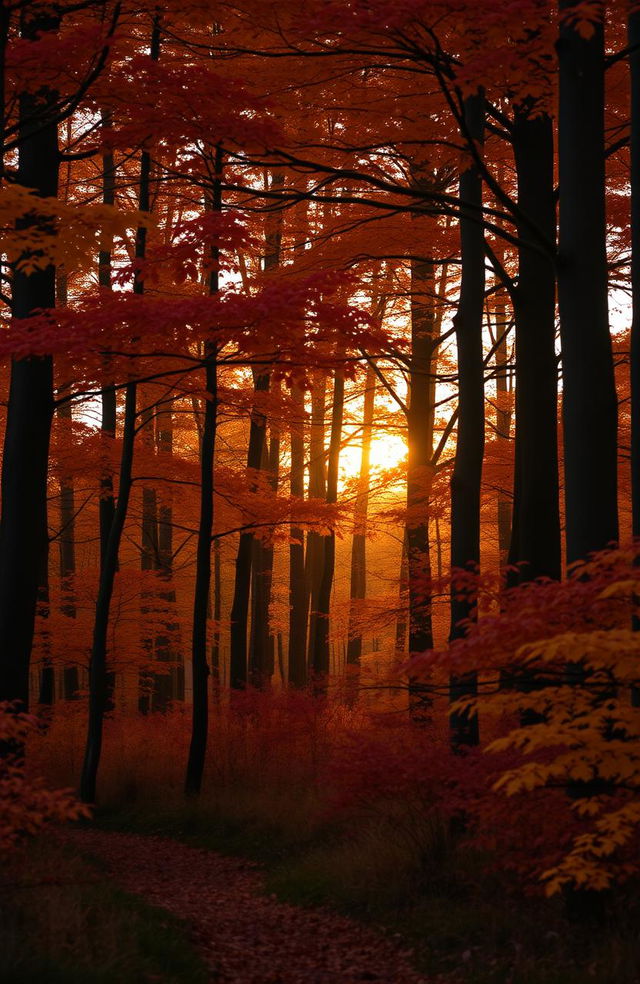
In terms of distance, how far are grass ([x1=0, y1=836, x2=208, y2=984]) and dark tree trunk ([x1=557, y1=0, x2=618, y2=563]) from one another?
3.74 meters

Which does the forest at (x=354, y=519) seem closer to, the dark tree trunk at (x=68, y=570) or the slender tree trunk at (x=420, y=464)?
the slender tree trunk at (x=420, y=464)

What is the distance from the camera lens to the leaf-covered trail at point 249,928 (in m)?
5.98

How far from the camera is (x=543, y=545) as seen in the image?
25.7 ft

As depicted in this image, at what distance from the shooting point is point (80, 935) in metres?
5.11

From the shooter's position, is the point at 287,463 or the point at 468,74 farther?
the point at 287,463

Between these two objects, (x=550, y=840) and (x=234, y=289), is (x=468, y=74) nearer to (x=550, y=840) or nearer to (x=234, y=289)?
(x=234, y=289)

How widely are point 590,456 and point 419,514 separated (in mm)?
6860

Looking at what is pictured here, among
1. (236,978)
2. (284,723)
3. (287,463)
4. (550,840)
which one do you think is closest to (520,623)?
(550,840)

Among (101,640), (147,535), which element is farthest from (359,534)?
(147,535)

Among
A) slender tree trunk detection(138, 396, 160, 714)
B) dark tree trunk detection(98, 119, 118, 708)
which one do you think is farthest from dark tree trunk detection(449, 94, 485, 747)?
slender tree trunk detection(138, 396, 160, 714)

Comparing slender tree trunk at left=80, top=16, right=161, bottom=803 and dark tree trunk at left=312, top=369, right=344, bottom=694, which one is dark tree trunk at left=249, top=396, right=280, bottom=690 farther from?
slender tree trunk at left=80, top=16, right=161, bottom=803

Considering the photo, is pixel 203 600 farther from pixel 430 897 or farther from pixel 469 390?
pixel 430 897

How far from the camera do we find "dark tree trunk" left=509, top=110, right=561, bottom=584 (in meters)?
7.86

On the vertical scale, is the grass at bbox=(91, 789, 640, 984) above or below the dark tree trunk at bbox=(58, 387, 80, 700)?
below
